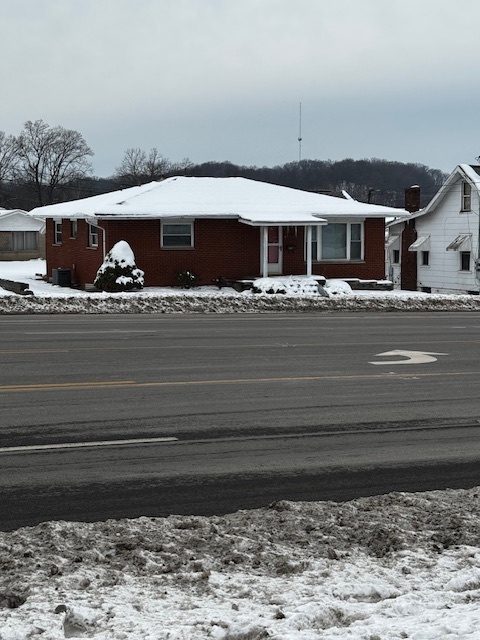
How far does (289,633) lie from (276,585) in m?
0.73

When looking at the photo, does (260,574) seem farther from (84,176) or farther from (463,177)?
(84,176)

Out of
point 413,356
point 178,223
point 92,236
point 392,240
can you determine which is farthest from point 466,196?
point 413,356

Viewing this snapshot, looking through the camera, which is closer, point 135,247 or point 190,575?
point 190,575

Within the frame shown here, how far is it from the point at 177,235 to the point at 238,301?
21.4 ft

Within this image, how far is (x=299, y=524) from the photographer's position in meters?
6.80

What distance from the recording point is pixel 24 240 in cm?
6544

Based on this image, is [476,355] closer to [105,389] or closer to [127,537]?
[105,389]

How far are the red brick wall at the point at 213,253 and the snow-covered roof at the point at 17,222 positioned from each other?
90.3 ft

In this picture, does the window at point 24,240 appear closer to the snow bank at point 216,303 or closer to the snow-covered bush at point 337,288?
the snow-covered bush at point 337,288

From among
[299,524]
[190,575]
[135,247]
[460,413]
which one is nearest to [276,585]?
[190,575]

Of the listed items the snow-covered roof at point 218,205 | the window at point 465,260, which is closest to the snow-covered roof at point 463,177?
the window at point 465,260

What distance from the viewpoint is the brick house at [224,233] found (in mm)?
34375

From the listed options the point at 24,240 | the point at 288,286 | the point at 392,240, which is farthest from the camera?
the point at 24,240

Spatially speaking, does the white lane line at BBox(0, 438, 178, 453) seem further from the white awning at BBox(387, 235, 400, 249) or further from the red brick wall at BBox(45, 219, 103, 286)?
the white awning at BBox(387, 235, 400, 249)
